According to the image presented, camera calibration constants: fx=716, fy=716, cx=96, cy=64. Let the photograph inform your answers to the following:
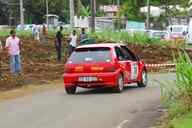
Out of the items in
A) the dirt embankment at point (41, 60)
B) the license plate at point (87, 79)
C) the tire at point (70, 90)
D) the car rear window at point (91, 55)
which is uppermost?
the car rear window at point (91, 55)

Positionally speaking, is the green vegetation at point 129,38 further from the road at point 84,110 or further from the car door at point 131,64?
the road at point 84,110

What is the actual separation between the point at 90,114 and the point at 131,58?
7401mm

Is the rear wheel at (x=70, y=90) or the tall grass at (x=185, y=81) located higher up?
the tall grass at (x=185, y=81)

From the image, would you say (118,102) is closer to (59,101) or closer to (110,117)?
(59,101)

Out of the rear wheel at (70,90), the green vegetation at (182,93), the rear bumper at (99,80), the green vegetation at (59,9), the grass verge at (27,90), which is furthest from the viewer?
the green vegetation at (59,9)

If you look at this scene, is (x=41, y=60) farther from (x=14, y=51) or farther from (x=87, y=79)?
(x=87, y=79)

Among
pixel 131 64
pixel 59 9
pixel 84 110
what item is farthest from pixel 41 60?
pixel 59 9

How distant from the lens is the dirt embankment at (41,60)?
26703 mm

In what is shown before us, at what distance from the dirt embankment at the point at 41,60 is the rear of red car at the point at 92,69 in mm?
3440

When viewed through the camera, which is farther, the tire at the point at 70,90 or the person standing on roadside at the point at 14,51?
the person standing on roadside at the point at 14,51

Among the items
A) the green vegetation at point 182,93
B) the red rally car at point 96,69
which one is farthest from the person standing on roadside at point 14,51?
the green vegetation at point 182,93

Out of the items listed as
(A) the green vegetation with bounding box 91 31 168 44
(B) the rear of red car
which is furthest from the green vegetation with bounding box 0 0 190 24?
(B) the rear of red car

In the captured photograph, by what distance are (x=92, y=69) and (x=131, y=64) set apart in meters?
2.03

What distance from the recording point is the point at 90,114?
16672mm
